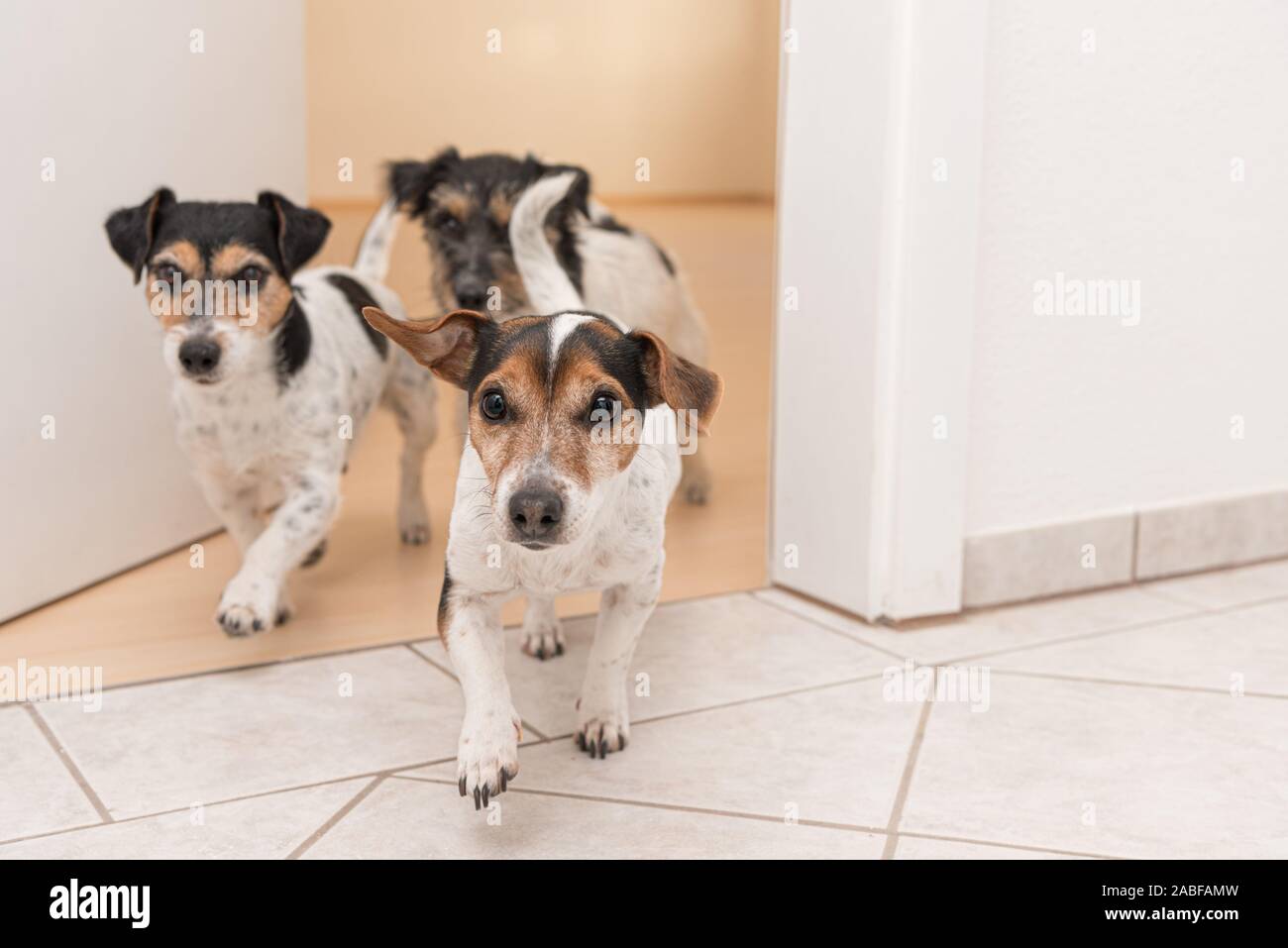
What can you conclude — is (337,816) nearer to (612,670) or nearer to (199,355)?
(612,670)

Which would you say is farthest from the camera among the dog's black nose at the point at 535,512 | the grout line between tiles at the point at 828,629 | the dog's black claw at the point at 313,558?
the dog's black claw at the point at 313,558

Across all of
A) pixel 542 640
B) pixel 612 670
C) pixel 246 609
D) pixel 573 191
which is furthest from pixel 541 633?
pixel 573 191

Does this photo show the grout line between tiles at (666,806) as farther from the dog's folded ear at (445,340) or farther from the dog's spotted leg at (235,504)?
the dog's spotted leg at (235,504)

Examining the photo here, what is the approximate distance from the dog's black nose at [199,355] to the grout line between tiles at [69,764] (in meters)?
0.69

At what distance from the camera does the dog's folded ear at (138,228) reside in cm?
262

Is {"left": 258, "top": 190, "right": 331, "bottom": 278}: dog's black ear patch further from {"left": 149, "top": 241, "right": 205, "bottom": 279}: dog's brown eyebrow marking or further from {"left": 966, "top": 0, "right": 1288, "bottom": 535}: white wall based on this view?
{"left": 966, "top": 0, "right": 1288, "bottom": 535}: white wall

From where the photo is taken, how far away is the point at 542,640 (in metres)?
2.68

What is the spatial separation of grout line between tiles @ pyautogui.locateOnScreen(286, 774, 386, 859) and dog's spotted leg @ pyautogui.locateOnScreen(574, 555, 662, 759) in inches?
13.9

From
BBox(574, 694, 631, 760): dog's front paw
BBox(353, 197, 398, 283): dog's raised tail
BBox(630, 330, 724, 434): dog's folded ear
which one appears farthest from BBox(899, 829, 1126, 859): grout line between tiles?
BBox(353, 197, 398, 283): dog's raised tail

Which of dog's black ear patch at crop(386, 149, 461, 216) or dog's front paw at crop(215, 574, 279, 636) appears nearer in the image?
dog's front paw at crop(215, 574, 279, 636)

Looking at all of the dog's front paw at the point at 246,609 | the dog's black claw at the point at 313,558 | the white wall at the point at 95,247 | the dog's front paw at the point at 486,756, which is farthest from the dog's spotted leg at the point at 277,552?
the dog's front paw at the point at 486,756

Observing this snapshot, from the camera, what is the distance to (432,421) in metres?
3.51

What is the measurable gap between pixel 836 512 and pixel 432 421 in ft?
3.83

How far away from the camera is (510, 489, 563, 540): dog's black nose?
1.78 meters
